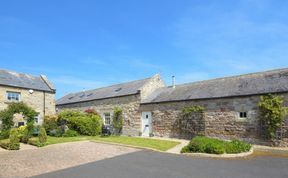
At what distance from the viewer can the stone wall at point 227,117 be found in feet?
58.3

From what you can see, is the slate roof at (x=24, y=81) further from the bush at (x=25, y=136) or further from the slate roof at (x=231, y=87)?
the slate roof at (x=231, y=87)

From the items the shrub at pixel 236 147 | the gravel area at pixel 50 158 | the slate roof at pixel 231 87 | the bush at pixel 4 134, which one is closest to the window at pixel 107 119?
the slate roof at pixel 231 87

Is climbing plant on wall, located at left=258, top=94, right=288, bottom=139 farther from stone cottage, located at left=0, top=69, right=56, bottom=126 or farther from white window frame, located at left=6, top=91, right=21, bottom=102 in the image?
white window frame, located at left=6, top=91, right=21, bottom=102

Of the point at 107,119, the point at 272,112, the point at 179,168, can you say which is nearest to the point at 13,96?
the point at 107,119

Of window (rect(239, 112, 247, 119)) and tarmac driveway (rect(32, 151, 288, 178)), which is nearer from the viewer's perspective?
tarmac driveway (rect(32, 151, 288, 178))

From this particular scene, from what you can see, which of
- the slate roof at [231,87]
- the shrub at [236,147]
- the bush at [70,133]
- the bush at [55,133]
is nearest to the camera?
the shrub at [236,147]

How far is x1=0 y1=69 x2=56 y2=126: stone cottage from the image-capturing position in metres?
25.7

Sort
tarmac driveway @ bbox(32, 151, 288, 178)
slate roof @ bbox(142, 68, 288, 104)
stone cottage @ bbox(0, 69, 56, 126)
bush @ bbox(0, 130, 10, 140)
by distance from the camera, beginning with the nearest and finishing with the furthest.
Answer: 1. tarmac driveway @ bbox(32, 151, 288, 178)
2. slate roof @ bbox(142, 68, 288, 104)
3. bush @ bbox(0, 130, 10, 140)
4. stone cottage @ bbox(0, 69, 56, 126)

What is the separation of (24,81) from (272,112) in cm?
2366

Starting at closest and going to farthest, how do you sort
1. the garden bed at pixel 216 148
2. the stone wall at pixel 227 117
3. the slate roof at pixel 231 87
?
1. the garden bed at pixel 216 148
2. the stone wall at pixel 227 117
3. the slate roof at pixel 231 87

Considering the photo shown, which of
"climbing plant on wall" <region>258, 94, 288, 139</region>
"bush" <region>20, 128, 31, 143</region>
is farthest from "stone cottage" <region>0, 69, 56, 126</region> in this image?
"climbing plant on wall" <region>258, 94, 288, 139</region>

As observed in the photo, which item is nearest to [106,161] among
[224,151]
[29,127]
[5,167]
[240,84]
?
[5,167]

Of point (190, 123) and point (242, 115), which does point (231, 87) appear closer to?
point (242, 115)

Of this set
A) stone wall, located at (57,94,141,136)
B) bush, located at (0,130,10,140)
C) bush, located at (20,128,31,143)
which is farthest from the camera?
stone wall, located at (57,94,141,136)
